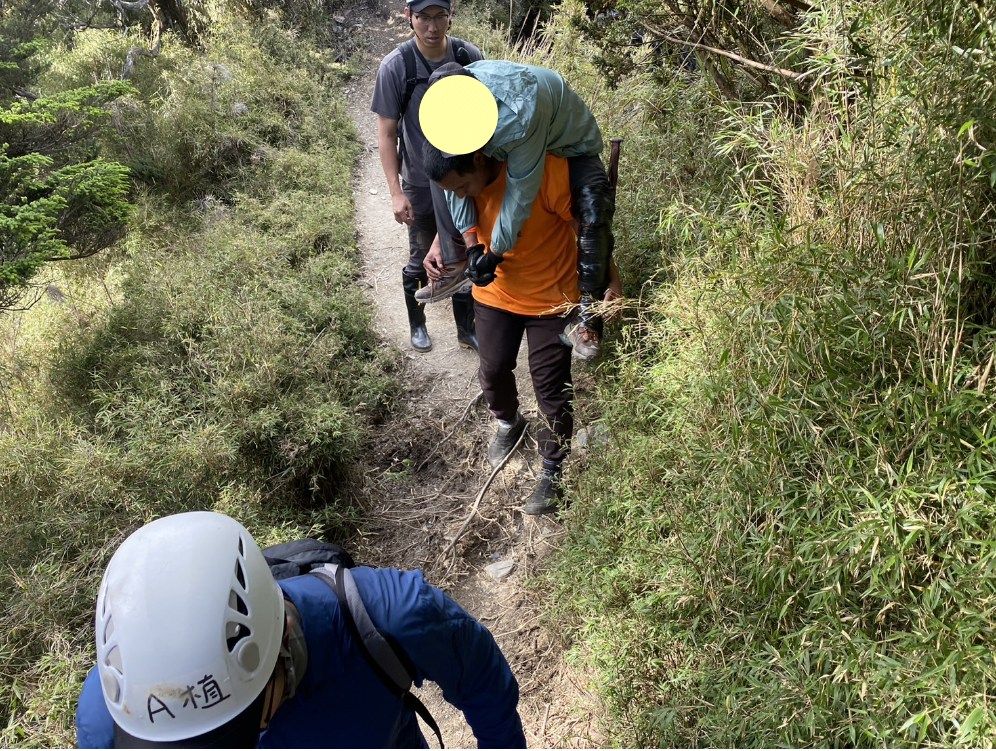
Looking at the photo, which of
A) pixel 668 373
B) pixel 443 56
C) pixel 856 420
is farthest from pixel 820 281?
pixel 443 56

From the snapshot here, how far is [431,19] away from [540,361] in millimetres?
1979

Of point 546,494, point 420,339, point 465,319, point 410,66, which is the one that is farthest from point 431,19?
point 546,494

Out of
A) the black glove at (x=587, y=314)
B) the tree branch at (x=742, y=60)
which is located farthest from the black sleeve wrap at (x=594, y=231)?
the tree branch at (x=742, y=60)

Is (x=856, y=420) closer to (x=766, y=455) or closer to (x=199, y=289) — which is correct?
(x=766, y=455)

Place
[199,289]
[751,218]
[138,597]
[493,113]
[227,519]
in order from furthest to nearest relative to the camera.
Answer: [199,289] < [751,218] < [493,113] < [227,519] < [138,597]

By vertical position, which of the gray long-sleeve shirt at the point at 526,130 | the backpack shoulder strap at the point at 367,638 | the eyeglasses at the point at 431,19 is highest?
the eyeglasses at the point at 431,19

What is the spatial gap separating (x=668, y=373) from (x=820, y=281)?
846 mm

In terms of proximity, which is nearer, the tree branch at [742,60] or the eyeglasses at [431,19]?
the tree branch at [742,60]

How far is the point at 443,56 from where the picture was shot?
3.73 metres

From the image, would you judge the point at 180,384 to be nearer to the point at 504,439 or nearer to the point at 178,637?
the point at 504,439

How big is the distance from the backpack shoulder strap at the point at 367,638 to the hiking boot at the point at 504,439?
2.43 metres

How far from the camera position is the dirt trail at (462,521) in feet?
9.84

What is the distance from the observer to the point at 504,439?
400 centimetres

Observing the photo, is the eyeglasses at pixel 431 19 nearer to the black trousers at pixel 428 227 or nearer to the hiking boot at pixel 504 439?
the black trousers at pixel 428 227
